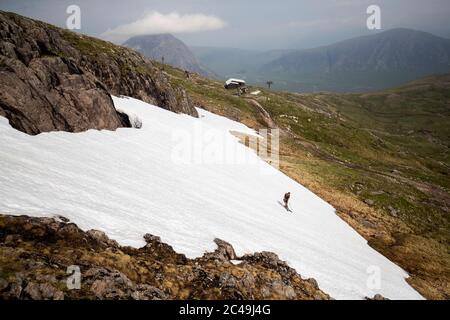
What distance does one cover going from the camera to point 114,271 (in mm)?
14141

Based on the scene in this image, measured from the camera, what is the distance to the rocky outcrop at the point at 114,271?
39.7 ft

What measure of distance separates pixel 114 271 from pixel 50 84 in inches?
994

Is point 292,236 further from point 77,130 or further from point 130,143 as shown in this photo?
point 77,130

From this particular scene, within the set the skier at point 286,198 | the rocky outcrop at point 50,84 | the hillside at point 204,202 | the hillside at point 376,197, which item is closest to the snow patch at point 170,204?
the hillside at point 204,202

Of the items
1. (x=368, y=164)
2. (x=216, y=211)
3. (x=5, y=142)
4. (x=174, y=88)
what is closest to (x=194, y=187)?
(x=216, y=211)

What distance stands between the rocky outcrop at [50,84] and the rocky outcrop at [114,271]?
1452cm

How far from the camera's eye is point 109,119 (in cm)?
3706

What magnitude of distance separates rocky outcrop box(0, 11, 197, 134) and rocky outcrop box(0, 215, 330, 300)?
14.5 meters

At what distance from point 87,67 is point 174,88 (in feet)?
68.7

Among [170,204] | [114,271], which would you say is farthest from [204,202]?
[114,271]

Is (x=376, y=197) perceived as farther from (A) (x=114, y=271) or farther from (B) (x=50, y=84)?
(A) (x=114, y=271)

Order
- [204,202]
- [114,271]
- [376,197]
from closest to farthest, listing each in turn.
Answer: [114,271], [204,202], [376,197]

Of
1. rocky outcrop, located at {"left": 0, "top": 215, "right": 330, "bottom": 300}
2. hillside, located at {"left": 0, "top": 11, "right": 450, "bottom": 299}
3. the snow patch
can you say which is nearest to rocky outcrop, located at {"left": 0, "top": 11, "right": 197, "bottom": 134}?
hillside, located at {"left": 0, "top": 11, "right": 450, "bottom": 299}

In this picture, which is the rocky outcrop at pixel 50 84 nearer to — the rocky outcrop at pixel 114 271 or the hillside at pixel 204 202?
the hillside at pixel 204 202
